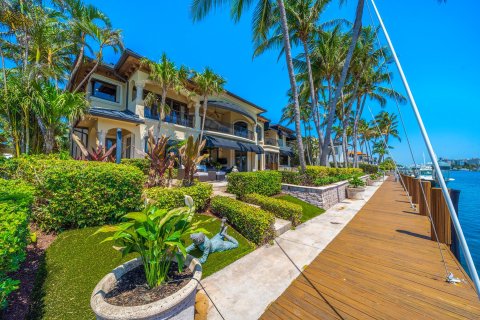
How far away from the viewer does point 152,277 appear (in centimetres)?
222

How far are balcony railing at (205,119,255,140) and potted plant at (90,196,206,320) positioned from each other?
16.8m

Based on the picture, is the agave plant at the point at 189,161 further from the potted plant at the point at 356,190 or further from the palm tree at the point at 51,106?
the potted plant at the point at 356,190

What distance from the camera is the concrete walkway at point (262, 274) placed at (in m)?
2.75

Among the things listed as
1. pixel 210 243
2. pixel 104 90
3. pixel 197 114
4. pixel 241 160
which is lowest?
pixel 210 243

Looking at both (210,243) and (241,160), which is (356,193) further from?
(241,160)

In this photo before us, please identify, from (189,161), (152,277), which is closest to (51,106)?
(189,161)

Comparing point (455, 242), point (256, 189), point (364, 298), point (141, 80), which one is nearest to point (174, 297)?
point (364, 298)

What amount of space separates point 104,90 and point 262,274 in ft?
55.9

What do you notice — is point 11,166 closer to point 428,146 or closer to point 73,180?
point 73,180

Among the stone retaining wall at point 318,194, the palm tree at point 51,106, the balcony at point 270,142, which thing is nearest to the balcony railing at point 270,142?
the balcony at point 270,142

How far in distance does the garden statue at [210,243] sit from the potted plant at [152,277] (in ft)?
3.71

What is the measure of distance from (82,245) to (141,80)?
12.9 meters

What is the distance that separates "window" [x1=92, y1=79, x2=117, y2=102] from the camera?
13.3 metres

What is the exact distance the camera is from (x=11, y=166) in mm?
5453
